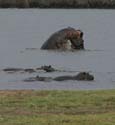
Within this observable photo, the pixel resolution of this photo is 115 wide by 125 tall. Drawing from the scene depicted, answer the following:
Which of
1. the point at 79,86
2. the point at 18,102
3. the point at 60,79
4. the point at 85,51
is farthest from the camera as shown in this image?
the point at 85,51

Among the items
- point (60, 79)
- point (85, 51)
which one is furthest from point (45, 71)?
point (85, 51)

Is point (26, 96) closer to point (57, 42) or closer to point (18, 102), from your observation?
point (18, 102)

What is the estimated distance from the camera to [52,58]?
3956 centimetres

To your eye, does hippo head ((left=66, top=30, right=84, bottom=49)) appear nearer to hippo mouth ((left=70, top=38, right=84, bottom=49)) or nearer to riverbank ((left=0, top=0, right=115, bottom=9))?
hippo mouth ((left=70, top=38, right=84, bottom=49))

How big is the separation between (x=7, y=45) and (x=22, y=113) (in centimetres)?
3470

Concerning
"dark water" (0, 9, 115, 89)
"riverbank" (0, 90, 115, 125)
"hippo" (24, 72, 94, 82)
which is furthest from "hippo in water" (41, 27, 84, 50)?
"riverbank" (0, 90, 115, 125)

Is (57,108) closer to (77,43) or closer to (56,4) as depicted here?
(77,43)

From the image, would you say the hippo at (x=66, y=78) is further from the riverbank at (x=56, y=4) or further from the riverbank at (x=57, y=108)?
the riverbank at (x=56, y=4)

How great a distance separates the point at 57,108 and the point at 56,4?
330 feet

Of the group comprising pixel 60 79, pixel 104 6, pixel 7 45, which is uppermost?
pixel 60 79

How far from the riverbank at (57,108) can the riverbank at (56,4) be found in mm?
95672

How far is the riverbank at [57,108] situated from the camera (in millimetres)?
15664

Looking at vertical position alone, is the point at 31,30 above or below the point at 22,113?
below

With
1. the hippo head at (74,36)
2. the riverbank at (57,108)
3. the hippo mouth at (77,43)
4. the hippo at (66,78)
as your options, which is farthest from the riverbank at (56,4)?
the riverbank at (57,108)
